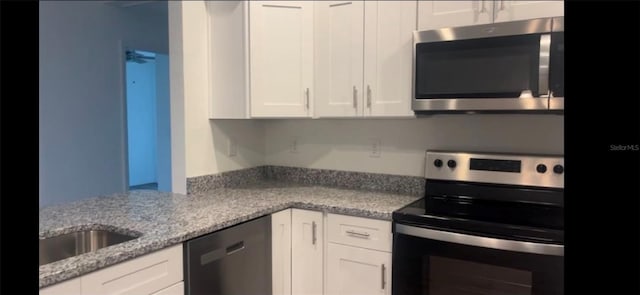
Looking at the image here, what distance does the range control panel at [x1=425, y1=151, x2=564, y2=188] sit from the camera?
2.08m

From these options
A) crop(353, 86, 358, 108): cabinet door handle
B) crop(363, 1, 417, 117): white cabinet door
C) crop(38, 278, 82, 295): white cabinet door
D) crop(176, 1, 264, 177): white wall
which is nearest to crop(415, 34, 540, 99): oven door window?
crop(363, 1, 417, 117): white cabinet door

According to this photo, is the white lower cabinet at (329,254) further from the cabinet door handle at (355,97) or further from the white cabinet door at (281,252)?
the cabinet door handle at (355,97)

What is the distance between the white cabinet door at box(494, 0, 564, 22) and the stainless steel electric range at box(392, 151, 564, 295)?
2.12 ft

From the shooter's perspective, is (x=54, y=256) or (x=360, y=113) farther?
(x=360, y=113)

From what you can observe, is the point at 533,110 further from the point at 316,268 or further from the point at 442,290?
the point at 316,268

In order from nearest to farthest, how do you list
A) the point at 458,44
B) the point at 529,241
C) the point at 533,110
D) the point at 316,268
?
the point at 529,241 → the point at 533,110 → the point at 458,44 → the point at 316,268

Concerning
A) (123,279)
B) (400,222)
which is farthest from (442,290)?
(123,279)

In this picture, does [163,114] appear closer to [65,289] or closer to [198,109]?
[198,109]

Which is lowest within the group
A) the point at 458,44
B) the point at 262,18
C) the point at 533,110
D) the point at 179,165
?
the point at 179,165

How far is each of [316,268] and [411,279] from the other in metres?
0.51

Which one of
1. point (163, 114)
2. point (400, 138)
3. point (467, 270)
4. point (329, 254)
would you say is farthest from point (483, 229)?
point (163, 114)

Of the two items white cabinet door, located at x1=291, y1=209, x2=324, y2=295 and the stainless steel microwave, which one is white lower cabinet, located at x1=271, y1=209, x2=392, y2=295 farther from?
the stainless steel microwave

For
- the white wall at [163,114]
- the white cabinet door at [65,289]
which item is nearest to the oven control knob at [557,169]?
the white cabinet door at [65,289]

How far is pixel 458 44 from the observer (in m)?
1.99
